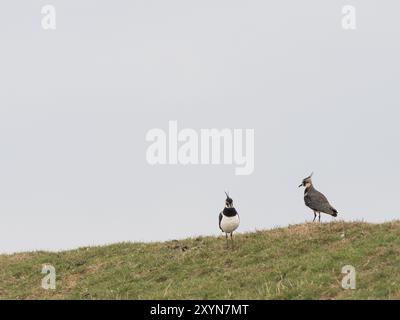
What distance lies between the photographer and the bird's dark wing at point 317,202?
28.7 metres

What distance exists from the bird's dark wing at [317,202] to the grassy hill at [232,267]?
65cm

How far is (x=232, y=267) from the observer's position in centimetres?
2603

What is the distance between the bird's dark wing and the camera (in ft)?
94.0

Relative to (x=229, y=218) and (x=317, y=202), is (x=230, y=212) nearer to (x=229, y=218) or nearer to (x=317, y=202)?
(x=229, y=218)

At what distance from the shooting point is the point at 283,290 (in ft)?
71.8

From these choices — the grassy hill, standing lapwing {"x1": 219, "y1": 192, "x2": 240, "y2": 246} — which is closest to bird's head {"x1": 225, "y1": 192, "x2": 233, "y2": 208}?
standing lapwing {"x1": 219, "y1": 192, "x2": 240, "y2": 246}

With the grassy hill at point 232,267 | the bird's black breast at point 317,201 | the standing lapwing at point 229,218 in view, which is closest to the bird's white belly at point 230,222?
the standing lapwing at point 229,218

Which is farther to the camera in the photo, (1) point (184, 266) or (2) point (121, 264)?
(2) point (121, 264)

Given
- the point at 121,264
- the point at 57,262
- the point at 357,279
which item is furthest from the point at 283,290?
the point at 57,262

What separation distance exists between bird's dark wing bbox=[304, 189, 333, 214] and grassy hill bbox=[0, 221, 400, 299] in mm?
648

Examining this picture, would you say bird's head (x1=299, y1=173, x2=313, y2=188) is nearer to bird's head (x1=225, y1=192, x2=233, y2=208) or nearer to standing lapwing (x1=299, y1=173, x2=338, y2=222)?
standing lapwing (x1=299, y1=173, x2=338, y2=222)

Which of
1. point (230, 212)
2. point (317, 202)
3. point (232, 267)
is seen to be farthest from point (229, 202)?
point (317, 202)

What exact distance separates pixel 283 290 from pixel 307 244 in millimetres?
4881
